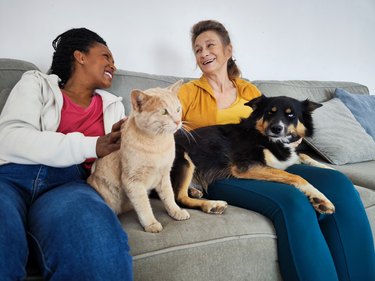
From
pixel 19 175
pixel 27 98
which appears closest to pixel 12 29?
pixel 27 98

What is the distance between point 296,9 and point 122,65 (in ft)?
6.47

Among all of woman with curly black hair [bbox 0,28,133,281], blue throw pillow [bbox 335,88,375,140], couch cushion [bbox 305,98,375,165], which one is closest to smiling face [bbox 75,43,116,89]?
woman with curly black hair [bbox 0,28,133,281]

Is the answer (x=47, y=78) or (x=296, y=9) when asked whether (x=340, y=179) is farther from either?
(x=296, y=9)

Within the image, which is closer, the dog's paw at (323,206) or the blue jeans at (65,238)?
the blue jeans at (65,238)

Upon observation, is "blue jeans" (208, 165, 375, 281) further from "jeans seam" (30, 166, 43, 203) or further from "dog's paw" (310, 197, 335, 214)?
"jeans seam" (30, 166, 43, 203)

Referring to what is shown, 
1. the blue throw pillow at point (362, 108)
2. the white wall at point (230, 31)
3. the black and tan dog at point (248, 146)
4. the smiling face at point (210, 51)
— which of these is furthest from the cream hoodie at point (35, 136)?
the blue throw pillow at point (362, 108)

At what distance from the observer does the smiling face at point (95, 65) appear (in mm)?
1460

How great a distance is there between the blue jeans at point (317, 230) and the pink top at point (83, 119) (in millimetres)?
710

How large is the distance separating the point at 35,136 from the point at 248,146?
3.32 ft

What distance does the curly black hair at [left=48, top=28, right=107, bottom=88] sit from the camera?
4.92 feet

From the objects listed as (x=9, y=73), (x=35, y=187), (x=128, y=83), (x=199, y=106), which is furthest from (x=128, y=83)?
(x=35, y=187)

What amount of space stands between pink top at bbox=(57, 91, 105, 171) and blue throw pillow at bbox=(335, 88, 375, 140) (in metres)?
2.07

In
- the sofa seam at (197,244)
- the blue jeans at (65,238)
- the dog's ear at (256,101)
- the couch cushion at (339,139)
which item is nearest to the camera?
the blue jeans at (65,238)

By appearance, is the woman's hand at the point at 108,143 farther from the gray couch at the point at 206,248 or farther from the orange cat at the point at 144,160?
the gray couch at the point at 206,248
